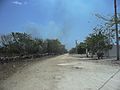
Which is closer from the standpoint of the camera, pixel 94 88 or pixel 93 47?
pixel 94 88

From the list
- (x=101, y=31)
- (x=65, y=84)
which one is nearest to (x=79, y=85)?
(x=65, y=84)

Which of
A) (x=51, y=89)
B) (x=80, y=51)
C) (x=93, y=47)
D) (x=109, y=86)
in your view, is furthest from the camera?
(x=80, y=51)

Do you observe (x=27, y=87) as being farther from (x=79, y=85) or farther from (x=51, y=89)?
(x=79, y=85)

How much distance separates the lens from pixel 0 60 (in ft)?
131

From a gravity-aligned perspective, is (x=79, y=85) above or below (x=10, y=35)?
below

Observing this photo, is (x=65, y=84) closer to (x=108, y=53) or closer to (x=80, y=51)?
(x=108, y=53)

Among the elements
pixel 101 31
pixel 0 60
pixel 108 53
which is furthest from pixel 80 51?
pixel 101 31

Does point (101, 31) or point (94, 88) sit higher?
point (101, 31)

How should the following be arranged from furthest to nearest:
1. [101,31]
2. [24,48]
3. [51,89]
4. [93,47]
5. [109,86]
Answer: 1. [24,48]
2. [93,47]
3. [101,31]
4. [109,86]
5. [51,89]

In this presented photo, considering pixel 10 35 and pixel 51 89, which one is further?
pixel 10 35

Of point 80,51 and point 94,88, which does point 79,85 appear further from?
point 80,51

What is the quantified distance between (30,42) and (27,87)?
261ft

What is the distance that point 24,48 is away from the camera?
8744 centimetres

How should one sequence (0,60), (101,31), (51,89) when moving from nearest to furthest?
(51,89) → (101,31) → (0,60)
